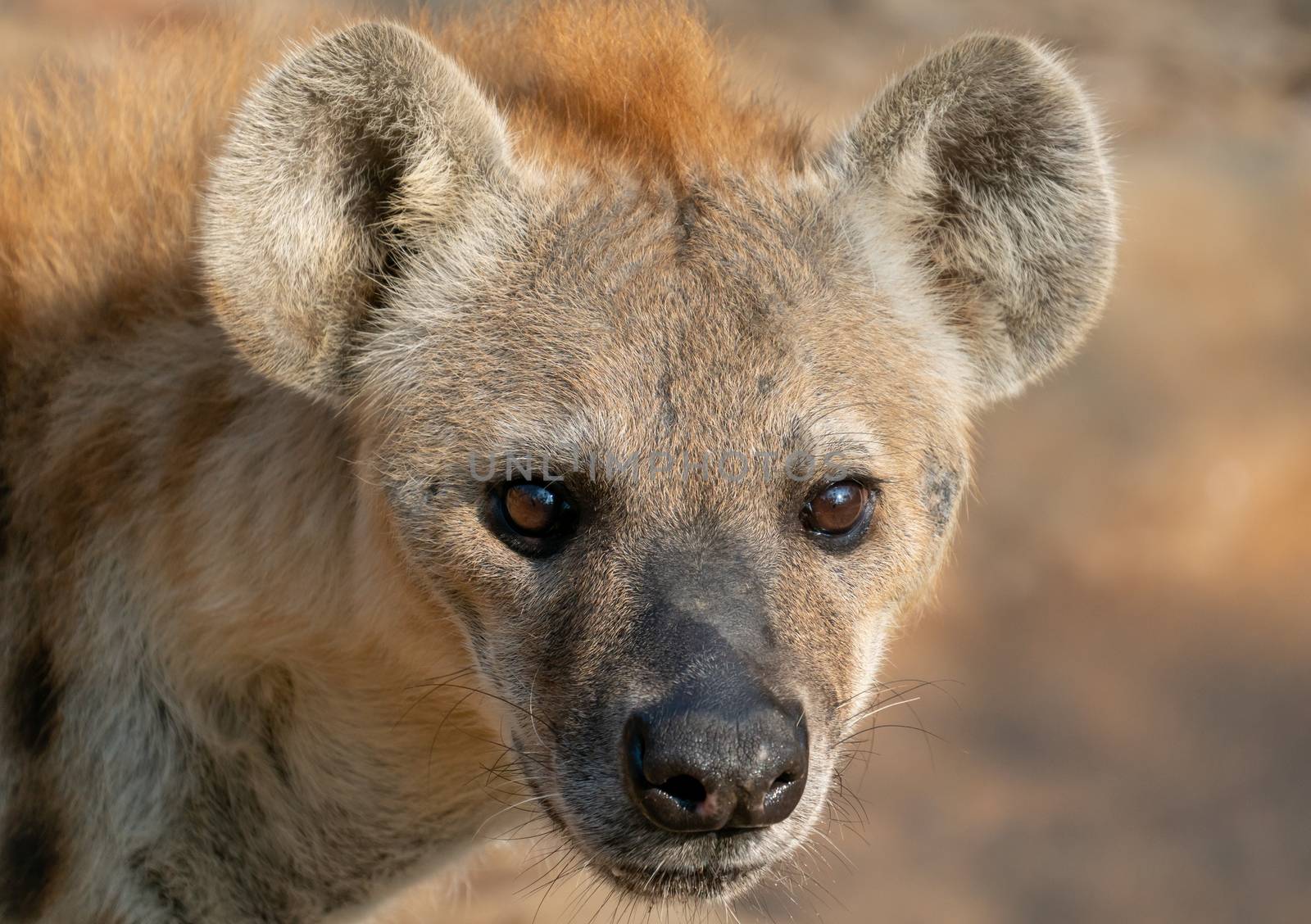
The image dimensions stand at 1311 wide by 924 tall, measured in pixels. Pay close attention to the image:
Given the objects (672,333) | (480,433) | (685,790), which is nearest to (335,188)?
(480,433)

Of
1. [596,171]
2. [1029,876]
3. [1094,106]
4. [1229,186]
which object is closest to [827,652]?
[596,171]

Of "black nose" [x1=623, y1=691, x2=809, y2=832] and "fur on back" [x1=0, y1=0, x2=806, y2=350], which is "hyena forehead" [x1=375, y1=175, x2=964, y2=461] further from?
"black nose" [x1=623, y1=691, x2=809, y2=832]

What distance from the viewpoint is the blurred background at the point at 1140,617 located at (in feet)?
16.5

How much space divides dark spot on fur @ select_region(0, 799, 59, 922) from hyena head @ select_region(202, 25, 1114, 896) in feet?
2.63

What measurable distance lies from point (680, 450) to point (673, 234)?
366mm

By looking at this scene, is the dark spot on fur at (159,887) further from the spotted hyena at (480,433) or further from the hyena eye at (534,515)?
the hyena eye at (534,515)

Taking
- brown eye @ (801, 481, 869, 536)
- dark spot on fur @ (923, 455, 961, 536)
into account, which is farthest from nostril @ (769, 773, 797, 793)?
dark spot on fur @ (923, 455, 961, 536)

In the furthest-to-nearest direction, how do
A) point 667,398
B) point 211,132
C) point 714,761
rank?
point 211,132, point 667,398, point 714,761

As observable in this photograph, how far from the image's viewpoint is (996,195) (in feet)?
8.01

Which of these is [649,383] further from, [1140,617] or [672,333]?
[1140,617]

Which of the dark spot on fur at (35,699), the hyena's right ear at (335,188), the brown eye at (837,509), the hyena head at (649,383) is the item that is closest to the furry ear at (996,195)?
the hyena head at (649,383)

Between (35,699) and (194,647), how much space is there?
A: 283 millimetres

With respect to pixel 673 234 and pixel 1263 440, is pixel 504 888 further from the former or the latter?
pixel 1263 440

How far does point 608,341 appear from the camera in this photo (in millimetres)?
2139
